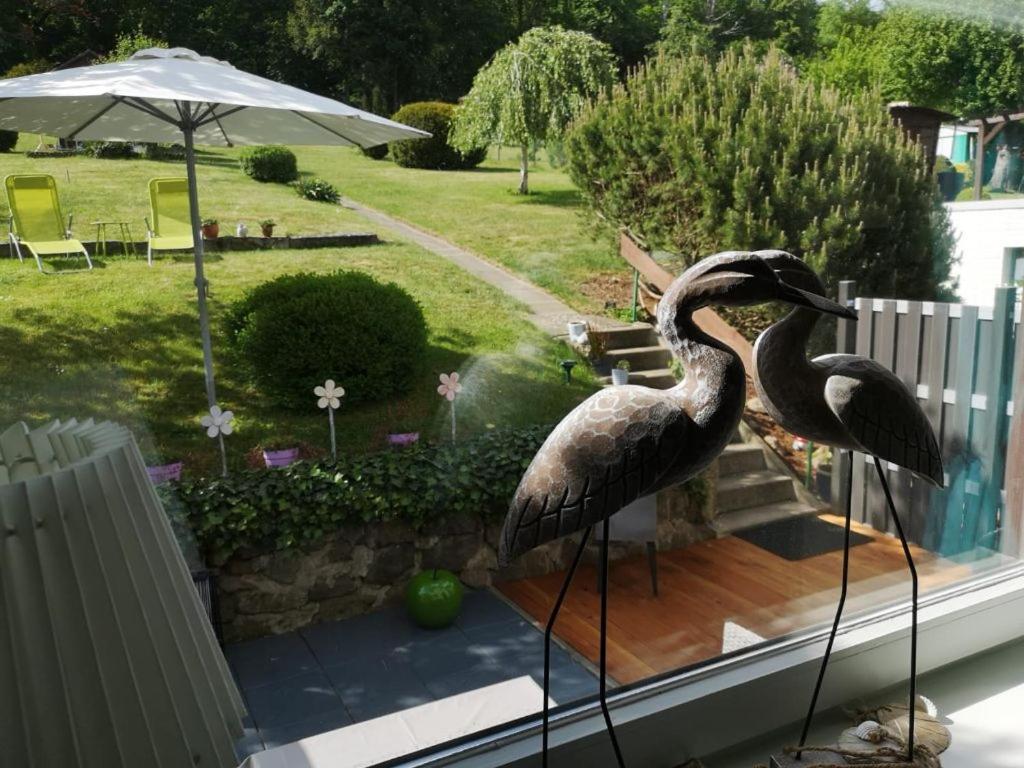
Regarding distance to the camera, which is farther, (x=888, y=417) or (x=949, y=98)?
(x=949, y=98)

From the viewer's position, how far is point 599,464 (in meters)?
0.65

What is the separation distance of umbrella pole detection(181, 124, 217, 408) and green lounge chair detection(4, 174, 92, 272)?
0.71ft

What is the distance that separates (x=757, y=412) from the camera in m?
1.89

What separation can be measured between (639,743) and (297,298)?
129cm

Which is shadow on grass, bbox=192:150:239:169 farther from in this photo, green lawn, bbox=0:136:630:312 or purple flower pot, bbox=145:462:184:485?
purple flower pot, bbox=145:462:184:485

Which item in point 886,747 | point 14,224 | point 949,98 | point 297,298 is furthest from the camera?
point 297,298

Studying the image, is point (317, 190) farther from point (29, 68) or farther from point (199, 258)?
point (29, 68)

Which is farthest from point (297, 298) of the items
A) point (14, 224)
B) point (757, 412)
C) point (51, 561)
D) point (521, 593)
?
point (51, 561)

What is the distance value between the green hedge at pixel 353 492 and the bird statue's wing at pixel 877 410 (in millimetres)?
1198

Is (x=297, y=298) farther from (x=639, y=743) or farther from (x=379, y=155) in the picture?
(x=639, y=743)

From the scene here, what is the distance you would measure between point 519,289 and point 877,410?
1.23 m

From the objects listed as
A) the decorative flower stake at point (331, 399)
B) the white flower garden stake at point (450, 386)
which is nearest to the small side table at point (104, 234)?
the decorative flower stake at point (331, 399)

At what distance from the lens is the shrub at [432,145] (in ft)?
4.54

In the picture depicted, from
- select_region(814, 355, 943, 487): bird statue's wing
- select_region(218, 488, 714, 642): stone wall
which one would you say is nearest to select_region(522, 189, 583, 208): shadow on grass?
select_region(218, 488, 714, 642): stone wall
